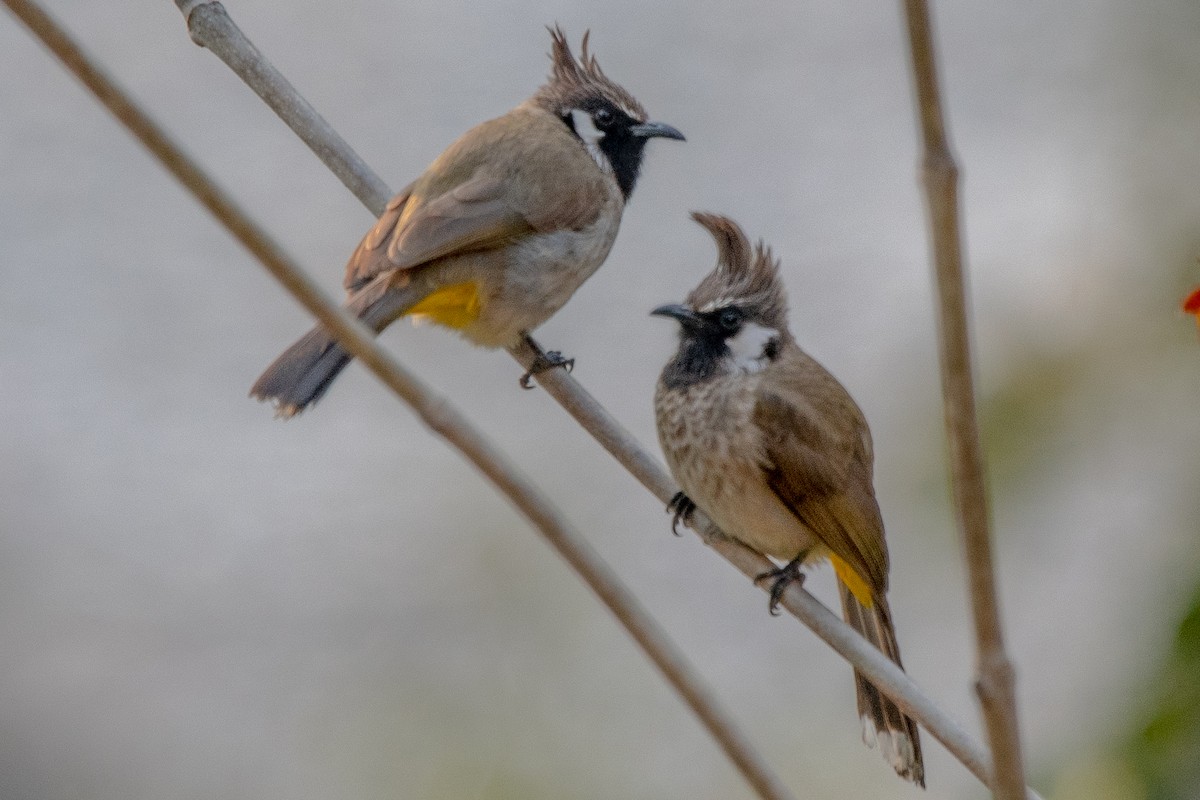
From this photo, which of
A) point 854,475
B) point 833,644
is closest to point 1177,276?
point 854,475

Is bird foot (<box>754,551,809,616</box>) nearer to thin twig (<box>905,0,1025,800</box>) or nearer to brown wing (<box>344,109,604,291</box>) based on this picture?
brown wing (<box>344,109,604,291</box>)

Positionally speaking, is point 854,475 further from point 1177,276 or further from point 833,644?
point 1177,276

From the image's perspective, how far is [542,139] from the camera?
2.95 metres

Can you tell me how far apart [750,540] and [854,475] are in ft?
0.80

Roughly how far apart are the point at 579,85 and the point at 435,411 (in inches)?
91.4

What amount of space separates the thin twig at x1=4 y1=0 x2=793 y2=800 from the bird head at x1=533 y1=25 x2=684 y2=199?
216 cm

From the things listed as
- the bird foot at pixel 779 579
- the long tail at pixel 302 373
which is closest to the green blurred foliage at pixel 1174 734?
the bird foot at pixel 779 579

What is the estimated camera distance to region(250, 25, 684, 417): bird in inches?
98.7

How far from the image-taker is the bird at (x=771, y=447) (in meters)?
2.49

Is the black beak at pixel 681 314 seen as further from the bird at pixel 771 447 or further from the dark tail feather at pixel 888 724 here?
the dark tail feather at pixel 888 724

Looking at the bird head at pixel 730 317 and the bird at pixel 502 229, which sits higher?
the bird at pixel 502 229

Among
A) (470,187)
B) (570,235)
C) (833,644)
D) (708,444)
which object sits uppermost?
(470,187)

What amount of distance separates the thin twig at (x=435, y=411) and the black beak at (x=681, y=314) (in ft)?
5.53

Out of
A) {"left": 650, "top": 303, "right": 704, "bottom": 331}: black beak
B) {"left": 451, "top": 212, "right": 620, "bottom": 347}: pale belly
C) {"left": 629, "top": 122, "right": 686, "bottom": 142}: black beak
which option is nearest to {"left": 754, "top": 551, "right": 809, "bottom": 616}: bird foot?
{"left": 650, "top": 303, "right": 704, "bottom": 331}: black beak
